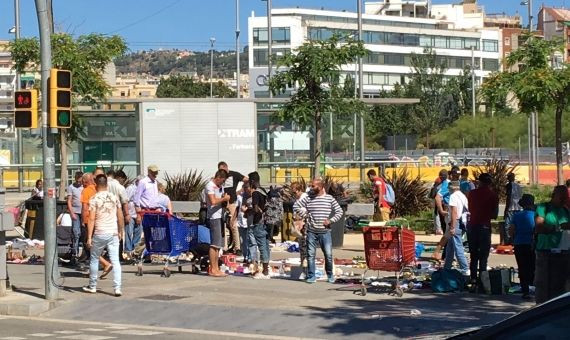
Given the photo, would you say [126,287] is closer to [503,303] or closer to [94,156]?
[503,303]

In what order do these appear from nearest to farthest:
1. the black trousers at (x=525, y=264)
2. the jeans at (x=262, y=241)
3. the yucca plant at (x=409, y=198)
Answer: the black trousers at (x=525, y=264)
the jeans at (x=262, y=241)
the yucca plant at (x=409, y=198)

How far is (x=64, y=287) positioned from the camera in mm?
16469

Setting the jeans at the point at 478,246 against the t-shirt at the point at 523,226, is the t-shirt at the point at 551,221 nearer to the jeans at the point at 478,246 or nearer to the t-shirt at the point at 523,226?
the t-shirt at the point at 523,226

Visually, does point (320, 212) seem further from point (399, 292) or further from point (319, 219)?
point (399, 292)

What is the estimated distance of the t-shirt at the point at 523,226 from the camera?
1503 centimetres

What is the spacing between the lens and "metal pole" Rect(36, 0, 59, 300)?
583 inches

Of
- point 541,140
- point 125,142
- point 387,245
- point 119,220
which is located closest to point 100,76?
point 125,142

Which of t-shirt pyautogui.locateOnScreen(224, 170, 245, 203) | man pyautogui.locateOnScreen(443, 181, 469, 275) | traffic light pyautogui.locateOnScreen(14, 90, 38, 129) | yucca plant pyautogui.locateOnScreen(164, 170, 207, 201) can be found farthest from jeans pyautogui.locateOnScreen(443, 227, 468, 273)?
yucca plant pyautogui.locateOnScreen(164, 170, 207, 201)

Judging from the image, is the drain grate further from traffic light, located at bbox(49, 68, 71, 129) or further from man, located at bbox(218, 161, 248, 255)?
man, located at bbox(218, 161, 248, 255)

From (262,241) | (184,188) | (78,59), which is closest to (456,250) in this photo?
(262,241)

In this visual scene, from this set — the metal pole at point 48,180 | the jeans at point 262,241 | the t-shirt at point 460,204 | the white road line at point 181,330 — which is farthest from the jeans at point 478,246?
the metal pole at point 48,180

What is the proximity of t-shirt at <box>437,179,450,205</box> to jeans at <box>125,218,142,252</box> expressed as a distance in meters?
6.32

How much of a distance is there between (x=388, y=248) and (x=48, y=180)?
5122 mm

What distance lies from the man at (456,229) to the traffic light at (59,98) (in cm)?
638
